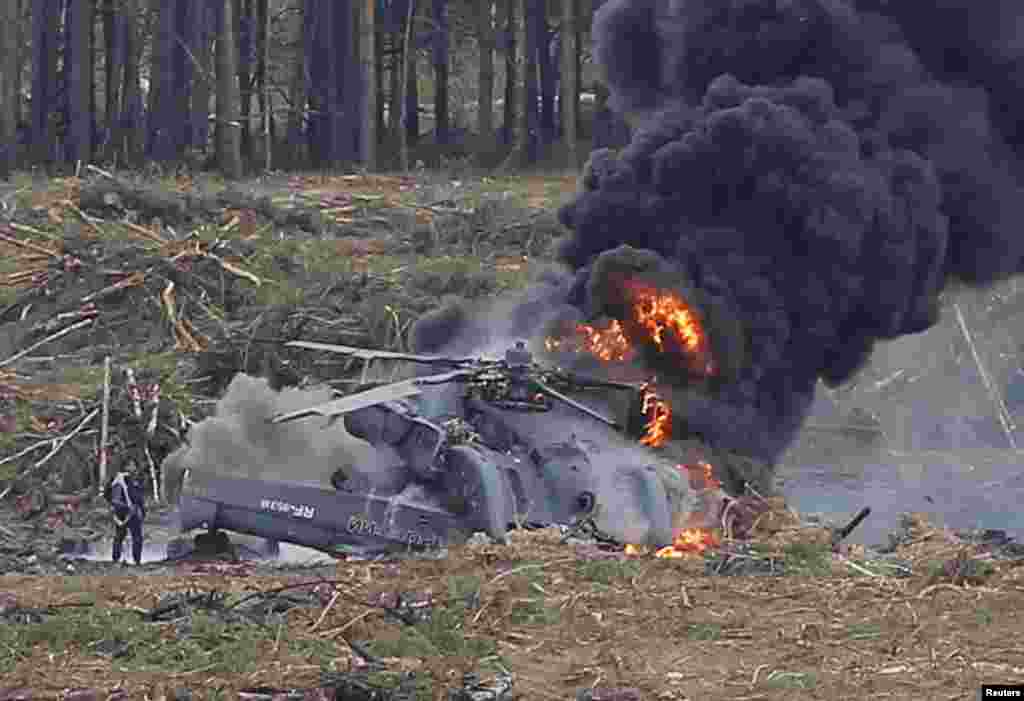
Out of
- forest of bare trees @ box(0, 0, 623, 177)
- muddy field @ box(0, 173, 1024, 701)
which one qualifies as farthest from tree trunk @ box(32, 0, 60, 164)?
muddy field @ box(0, 173, 1024, 701)

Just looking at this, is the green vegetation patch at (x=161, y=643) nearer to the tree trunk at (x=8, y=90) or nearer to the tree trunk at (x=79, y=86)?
the tree trunk at (x=8, y=90)

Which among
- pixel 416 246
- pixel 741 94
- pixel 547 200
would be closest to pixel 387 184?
pixel 547 200

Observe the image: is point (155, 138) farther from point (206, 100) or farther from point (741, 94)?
point (741, 94)

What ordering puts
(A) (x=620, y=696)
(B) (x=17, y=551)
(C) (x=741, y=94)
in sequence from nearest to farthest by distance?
(A) (x=620, y=696) → (B) (x=17, y=551) → (C) (x=741, y=94)

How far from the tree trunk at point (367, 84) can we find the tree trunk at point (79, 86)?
5885 millimetres

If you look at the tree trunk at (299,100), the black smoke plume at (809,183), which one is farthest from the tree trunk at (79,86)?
the black smoke plume at (809,183)

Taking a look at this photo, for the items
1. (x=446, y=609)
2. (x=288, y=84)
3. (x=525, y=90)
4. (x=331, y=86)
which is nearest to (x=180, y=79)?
(x=331, y=86)

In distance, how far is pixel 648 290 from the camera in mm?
23000

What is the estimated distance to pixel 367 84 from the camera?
4303 centimetres

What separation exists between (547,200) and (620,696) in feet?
90.2

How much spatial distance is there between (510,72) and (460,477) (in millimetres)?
31023

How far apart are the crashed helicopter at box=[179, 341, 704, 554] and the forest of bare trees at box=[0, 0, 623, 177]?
70.9 ft

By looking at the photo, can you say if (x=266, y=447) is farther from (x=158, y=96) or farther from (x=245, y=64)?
(x=245, y=64)

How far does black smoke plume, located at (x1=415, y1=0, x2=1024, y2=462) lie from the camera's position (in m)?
23.8
